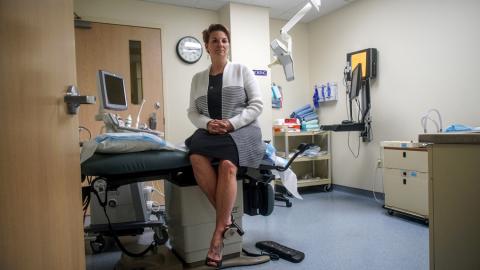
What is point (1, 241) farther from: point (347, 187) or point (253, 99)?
point (347, 187)

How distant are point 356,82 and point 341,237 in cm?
175

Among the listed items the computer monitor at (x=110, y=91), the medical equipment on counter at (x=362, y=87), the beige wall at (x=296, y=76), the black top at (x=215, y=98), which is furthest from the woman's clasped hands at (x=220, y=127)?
the beige wall at (x=296, y=76)

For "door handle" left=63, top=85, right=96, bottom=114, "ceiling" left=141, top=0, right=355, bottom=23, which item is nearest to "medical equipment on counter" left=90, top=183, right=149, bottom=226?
"door handle" left=63, top=85, right=96, bottom=114

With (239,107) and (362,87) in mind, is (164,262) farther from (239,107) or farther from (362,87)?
(362,87)

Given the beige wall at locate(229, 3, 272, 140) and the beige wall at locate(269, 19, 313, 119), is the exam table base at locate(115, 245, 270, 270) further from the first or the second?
the beige wall at locate(269, 19, 313, 119)

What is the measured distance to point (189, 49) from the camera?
3594 mm

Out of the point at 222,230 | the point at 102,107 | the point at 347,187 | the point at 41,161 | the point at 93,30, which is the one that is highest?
the point at 93,30

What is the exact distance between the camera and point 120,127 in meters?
1.73

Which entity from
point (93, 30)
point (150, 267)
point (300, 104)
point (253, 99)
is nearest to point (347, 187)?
point (300, 104)

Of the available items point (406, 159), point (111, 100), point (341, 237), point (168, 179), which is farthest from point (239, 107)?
point (406, 159)

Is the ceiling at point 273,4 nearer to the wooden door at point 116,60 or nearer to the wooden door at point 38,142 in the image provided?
the wooden door at point 116,60

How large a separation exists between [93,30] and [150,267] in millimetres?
2625

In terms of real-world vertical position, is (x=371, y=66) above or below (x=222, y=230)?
above

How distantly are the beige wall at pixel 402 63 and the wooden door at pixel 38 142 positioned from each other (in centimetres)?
290
